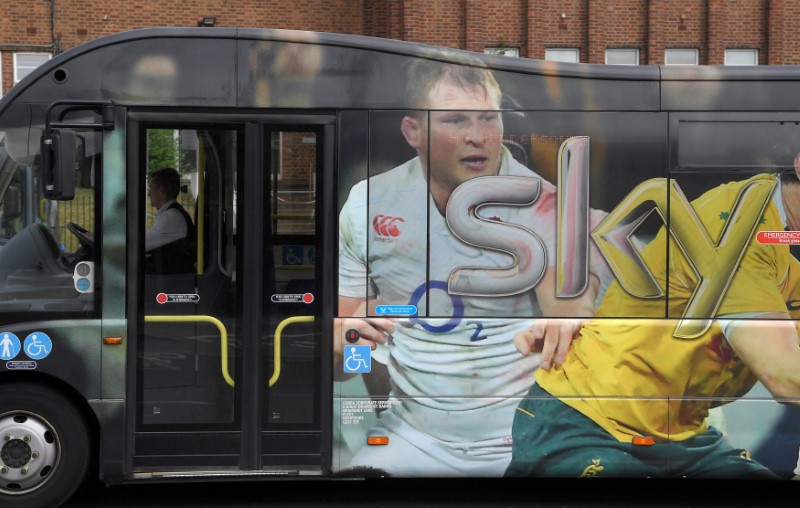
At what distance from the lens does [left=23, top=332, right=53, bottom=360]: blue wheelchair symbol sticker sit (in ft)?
20.0

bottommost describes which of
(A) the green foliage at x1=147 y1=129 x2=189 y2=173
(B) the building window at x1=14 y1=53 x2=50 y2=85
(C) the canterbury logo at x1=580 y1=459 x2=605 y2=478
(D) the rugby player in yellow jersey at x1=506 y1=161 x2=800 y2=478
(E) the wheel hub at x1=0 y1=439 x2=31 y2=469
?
(C) the canterbury logo at x1=580 y1=459 x2=605 y2=478

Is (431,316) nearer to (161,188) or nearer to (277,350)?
(277,350)

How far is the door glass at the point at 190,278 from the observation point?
20.5 feet

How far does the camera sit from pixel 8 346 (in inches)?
239

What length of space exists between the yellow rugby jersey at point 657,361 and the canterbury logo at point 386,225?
1.33 m

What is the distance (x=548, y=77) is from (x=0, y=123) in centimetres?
346

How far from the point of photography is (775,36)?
23750 millimetres

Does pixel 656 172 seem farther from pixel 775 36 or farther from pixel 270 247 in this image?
pixel 775 36

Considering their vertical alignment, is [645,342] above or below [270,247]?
below

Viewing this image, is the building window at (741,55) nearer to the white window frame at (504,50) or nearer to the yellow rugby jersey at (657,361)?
the white window frame at (504,50)

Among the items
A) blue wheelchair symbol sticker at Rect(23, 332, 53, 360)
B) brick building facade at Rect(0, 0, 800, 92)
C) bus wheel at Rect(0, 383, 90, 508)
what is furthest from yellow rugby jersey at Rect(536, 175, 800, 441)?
brick building facade at Rect(0, 0, 800, 92)

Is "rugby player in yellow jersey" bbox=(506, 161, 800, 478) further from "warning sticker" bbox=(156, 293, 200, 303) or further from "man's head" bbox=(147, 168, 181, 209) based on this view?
"man's head" bbox=(147, 168, 181, 209)

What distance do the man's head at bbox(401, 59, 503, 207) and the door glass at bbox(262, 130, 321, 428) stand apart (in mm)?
683

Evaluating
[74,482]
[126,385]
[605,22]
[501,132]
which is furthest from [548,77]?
[605,22]
